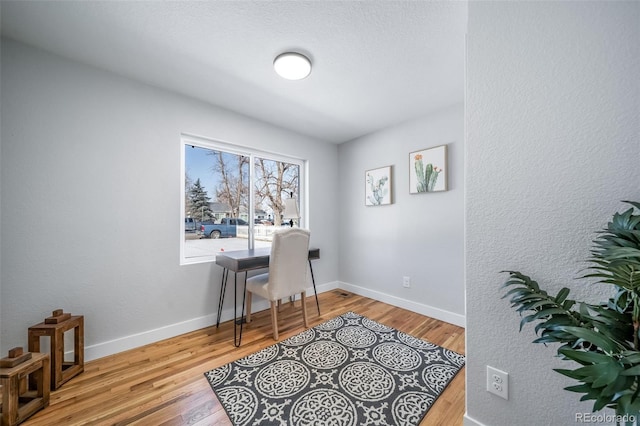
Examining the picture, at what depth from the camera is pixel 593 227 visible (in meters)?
0.92

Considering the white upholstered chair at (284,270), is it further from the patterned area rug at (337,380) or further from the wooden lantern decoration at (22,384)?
the wooden lantern decoration at (22,384)

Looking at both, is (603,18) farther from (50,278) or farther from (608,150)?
(50,278)

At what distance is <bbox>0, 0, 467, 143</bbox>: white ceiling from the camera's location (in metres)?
1.38

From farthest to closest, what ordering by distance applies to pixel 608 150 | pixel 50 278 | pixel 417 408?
pixel 50 278 → pixel 417 408 → pixel 608 150

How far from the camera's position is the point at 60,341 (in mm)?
1568

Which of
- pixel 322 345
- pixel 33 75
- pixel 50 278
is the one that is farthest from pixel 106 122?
pixel 322 345

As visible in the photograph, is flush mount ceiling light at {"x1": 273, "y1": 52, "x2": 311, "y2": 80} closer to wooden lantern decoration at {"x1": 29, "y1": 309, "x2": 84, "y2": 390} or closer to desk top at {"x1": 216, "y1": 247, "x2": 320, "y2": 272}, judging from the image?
desk top at {"x1": 216, "y1": 247, "x2": 320, "y2": 272}

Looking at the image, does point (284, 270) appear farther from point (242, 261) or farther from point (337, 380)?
point (337, 380)

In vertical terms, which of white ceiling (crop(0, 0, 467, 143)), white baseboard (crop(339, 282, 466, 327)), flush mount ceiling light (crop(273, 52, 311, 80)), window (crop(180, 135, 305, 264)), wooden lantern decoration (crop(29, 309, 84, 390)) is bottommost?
Result: white baseboard (crop(339, 282, 466, 327))

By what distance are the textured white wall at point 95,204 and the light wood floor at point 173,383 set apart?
230mm

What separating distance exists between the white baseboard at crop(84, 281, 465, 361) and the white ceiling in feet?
7.19

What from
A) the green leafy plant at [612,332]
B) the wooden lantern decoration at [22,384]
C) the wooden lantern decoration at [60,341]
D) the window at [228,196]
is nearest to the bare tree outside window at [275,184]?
the window at [228,196]

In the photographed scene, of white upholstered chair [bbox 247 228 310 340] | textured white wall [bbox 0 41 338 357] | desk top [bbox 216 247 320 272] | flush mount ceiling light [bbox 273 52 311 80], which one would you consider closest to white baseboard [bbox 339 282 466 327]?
white upholstered chair [bbox 247 228 310 340]

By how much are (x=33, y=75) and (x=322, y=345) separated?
294 centimetres
